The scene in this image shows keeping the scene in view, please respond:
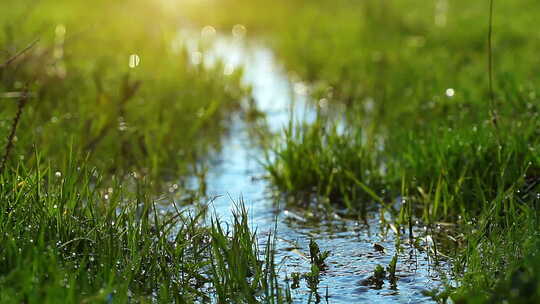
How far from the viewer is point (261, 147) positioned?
5.53m

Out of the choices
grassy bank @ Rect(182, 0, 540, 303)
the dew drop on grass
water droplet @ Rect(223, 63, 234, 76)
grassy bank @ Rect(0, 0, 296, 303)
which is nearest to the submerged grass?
grassy bank @ Rect(0, 0, 296, 303)

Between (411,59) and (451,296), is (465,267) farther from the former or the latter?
(411,59)

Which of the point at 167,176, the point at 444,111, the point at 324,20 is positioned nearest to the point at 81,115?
the point at 167,176

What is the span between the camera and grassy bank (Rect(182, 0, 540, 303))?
3324 mm

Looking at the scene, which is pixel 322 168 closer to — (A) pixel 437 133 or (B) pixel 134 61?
(A) pixel 437 133

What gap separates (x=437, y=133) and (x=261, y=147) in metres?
1.36

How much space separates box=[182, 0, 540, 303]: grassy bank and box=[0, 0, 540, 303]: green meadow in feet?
0.06

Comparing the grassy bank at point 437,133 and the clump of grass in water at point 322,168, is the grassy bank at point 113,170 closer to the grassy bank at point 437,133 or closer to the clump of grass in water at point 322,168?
the clump of grass in water at point 322,168

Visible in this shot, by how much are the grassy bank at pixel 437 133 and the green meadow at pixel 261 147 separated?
0.02 metres

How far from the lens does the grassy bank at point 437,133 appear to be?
10.9ft

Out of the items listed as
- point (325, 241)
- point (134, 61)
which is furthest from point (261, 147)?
point (325, 241)

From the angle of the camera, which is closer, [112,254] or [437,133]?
[112,254]

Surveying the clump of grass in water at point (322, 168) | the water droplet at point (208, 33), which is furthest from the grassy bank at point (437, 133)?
the water droplet at point (208, 33)

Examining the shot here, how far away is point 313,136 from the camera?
4590 mm
